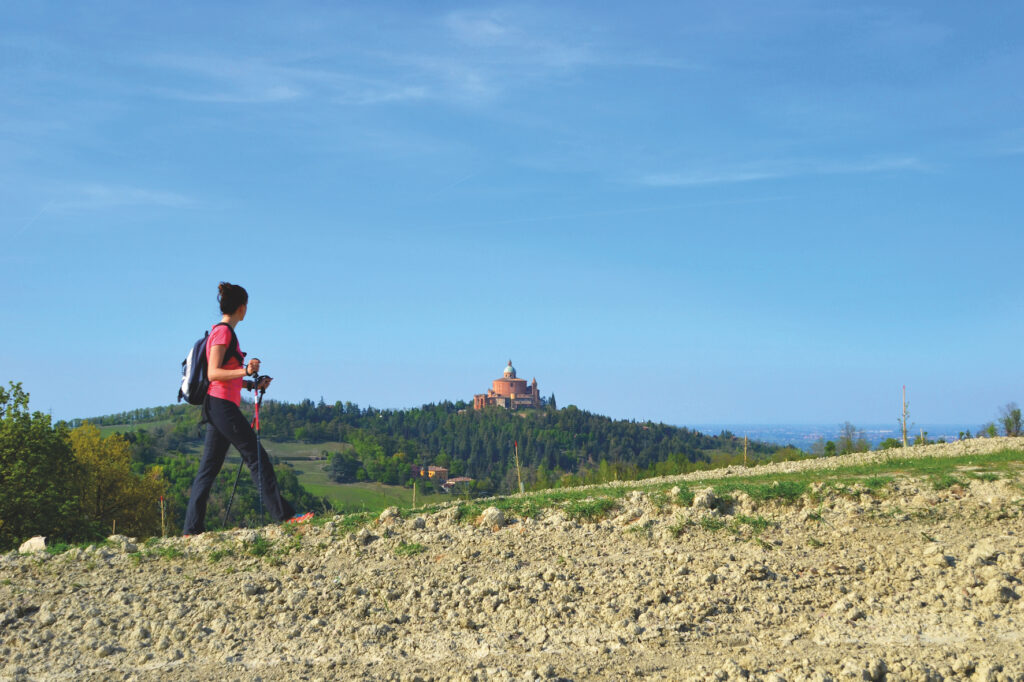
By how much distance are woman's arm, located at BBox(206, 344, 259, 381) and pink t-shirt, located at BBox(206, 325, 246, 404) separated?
44 millimetres

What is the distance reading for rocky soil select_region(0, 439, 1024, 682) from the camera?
5.48 metres

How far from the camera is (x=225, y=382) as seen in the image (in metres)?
8.55

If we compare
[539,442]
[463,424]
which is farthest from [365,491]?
[463,424]

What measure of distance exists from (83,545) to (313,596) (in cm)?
370

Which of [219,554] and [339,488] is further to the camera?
[339,488]

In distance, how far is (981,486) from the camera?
29.8 ft

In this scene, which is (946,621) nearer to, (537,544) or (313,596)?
(537,544)

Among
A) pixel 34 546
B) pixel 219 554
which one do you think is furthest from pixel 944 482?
pixel 34 546

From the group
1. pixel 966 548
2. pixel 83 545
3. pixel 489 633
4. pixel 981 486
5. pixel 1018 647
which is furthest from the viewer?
pixel 981 486

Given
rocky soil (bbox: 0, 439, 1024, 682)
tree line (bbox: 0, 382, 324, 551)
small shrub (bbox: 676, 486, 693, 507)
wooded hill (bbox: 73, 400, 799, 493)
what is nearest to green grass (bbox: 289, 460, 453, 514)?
wooded hill (bbox: 73, 400, 799, 493)

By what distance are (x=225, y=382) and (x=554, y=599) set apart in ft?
15.2

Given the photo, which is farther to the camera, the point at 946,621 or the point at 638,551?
the point at 638,551

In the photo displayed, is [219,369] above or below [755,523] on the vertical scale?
above

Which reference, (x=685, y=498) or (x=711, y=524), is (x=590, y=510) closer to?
(x=685, y=498)
